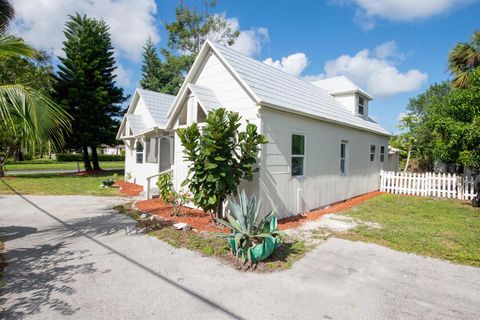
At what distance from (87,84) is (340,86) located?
19114 mm

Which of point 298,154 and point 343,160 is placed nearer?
point 298,154

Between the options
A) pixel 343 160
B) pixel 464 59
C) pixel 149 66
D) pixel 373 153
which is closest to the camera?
pixel 343 160

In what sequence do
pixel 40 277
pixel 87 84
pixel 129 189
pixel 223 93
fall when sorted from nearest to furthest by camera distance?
pixel 40 277
pixel 223 93
pixel 129 189
pixel 87 84

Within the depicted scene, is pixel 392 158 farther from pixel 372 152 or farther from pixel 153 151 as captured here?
pixel 153 151

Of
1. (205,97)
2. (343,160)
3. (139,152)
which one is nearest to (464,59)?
(343,160)

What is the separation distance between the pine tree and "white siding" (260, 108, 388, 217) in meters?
29.6

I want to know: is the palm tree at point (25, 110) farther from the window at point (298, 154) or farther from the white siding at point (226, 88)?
the window at point (298, 154)

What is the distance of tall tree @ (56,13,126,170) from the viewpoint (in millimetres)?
20781

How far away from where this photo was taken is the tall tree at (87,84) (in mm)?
20781

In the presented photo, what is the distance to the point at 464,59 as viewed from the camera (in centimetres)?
1628

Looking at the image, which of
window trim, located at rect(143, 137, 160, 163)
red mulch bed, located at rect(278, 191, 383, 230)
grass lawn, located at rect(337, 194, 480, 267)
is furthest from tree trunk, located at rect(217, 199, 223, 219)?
window trim, located at rect(143, 137, 160, 163)

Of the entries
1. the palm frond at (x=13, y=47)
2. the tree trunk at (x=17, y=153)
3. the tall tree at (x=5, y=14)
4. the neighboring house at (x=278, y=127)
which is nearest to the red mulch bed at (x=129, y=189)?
the neighboring house at (x=278, y=127)

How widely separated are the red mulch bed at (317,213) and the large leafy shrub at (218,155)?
6.33 ft

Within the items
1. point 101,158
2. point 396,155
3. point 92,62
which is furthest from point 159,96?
point 101,158
